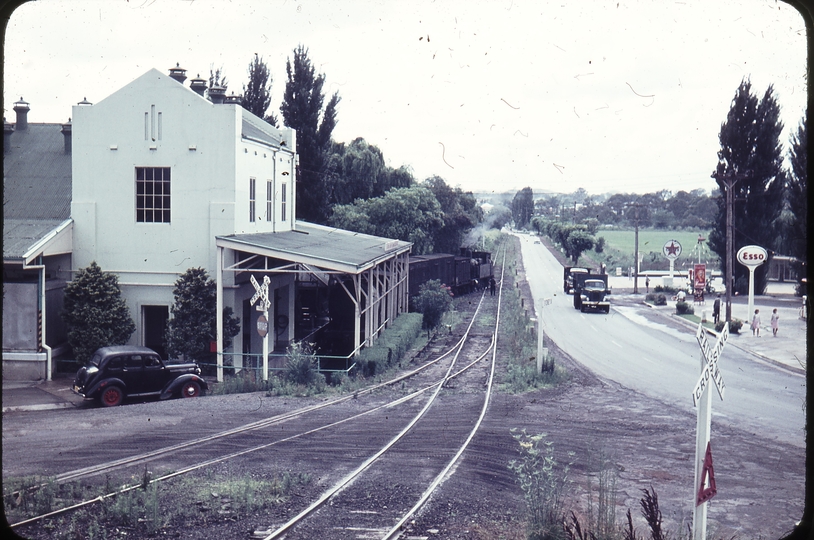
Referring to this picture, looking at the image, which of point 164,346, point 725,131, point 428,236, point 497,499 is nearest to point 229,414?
point 164,346

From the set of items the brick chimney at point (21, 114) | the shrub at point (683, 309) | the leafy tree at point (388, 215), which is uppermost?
the brick chimney at point (21, 114)

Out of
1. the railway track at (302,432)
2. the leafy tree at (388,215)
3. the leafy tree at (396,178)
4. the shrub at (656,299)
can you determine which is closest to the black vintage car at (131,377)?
the railway track at (302,432)

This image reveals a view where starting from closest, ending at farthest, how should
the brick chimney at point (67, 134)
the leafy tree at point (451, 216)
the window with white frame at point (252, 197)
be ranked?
the brick chimney at point (67, 134), the window with white frame at point (252, 197), the leafy tree at point (451, 216)

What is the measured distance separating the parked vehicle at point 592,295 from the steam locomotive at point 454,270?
8.05 metres

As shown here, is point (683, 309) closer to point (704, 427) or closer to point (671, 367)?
point (671, 367)

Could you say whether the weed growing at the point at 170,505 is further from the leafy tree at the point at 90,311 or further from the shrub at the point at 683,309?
the shrub at the point at 683,309

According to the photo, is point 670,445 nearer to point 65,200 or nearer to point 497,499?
point 497,499

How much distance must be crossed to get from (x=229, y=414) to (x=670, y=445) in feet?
30.4

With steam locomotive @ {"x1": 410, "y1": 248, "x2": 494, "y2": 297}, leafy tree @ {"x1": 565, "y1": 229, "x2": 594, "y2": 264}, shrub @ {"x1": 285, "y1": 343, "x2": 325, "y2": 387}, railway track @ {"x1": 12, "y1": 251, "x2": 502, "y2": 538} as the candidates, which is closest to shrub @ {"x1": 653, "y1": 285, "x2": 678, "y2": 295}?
steam locomotive @ {"x1": 410, "y1": 248, "x2": 494, "y2": 297}

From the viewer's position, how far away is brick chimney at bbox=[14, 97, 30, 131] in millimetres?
21859

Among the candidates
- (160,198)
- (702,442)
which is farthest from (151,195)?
(702,442)

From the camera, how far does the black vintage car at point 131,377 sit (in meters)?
15.1

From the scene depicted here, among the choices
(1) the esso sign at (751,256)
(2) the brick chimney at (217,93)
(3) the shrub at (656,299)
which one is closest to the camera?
(2) the brick chimney at (217,93)

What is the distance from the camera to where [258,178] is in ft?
71.9
